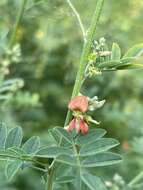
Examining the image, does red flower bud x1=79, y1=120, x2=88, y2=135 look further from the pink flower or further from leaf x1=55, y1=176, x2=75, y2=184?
leaf x1=55, y1=176, x2=75, y2=184

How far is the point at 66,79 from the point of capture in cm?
336

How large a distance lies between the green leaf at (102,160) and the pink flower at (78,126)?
0.05 meters

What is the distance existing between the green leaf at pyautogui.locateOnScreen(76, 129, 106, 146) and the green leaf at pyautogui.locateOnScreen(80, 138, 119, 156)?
1 centimetres

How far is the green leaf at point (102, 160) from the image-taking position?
1.07 m

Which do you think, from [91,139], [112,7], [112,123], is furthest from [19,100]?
[91,139]

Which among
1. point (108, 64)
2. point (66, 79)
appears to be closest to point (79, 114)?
point (108, 64)

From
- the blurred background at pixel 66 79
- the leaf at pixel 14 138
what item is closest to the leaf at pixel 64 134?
the leaf at pixel 14 138

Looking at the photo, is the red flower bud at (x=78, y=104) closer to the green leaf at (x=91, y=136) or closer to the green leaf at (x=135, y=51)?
the green leaf at (x=91, y=136)

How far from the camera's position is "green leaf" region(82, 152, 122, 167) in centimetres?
107

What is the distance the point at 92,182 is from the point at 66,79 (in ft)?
7.57

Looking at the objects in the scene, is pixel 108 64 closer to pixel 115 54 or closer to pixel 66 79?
pixel 115 54

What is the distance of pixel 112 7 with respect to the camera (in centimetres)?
367

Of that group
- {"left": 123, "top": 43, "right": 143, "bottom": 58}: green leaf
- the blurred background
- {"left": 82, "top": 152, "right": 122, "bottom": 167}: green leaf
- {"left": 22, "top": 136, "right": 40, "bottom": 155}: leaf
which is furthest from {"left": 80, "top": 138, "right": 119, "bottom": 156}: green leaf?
the blurred background

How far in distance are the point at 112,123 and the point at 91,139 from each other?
2253 mm
